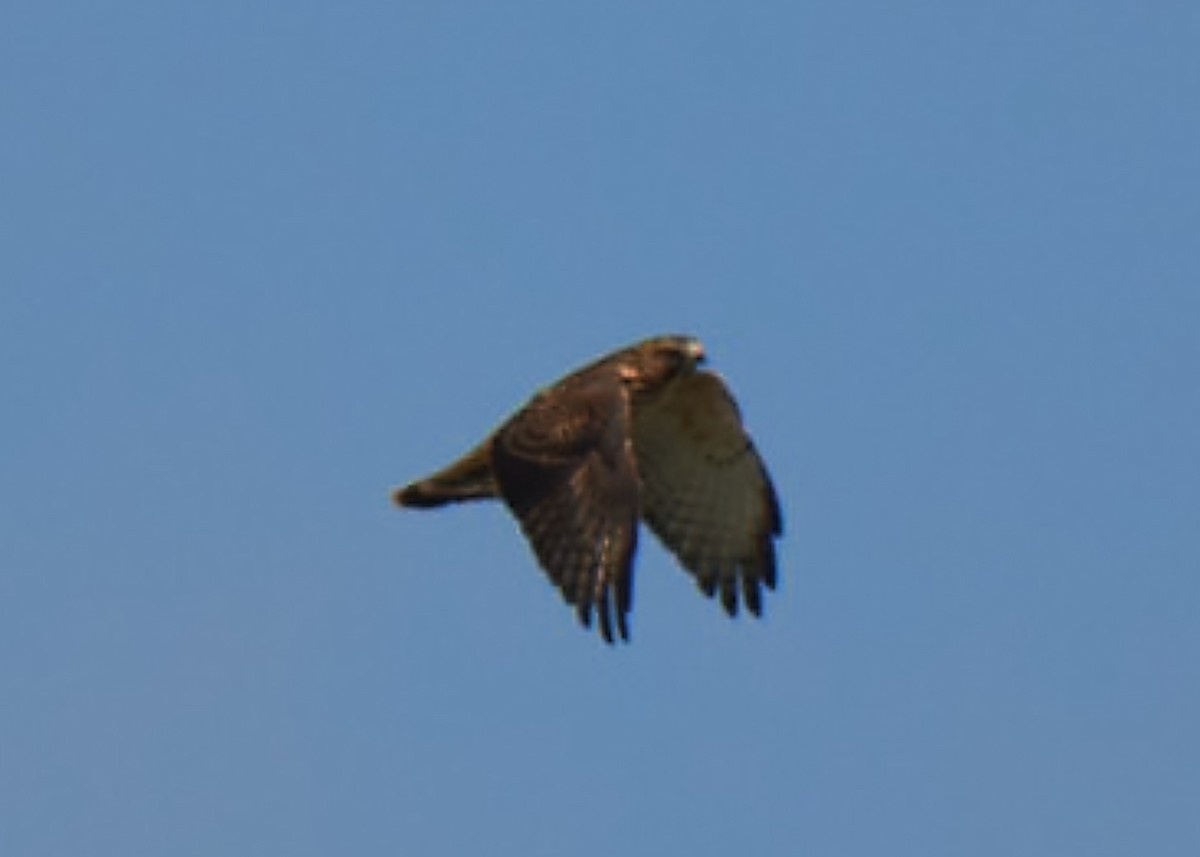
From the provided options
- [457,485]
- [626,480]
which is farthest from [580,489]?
[457,485]

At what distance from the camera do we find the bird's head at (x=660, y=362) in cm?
3244

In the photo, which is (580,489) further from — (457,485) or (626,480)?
(457,485)

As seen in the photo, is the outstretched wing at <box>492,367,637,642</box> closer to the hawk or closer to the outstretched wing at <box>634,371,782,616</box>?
the hawk

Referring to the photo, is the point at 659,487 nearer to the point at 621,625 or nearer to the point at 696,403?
the point at 696,403

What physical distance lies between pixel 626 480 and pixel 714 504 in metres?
3.22

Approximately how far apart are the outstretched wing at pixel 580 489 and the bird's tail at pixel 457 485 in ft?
1.85

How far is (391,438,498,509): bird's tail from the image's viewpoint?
32.3m

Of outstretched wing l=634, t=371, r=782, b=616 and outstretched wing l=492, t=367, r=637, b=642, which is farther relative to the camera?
outstretched wing l=634, t=371, r=782, b=616

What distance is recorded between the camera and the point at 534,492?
102 ft

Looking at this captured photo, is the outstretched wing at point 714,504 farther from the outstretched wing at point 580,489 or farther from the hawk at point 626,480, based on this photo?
the outstretched wing at point 580,489

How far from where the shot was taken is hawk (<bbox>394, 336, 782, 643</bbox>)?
99.8 feet

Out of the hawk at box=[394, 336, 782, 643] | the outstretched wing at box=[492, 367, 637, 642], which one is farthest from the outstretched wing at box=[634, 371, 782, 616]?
the outstretched wing at box=[492, 367, 637, 642]

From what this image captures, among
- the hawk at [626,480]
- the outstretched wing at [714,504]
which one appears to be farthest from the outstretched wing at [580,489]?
the outstretched wing at [714,504]

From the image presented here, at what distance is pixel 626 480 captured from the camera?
30.7 meters
